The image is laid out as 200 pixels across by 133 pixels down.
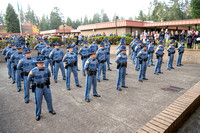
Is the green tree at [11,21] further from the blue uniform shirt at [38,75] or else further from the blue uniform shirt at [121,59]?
the blue uniform shirt at [38,75]

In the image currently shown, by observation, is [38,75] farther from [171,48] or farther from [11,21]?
[11,21]

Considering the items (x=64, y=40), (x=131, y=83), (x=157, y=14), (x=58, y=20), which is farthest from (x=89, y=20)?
(x=131, y=83)

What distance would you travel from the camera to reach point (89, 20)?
11112cm

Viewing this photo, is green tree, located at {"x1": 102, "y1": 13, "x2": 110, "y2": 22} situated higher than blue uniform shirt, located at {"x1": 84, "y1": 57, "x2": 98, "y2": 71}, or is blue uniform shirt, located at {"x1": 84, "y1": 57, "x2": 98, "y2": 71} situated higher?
green tree, located at {"x1": 102, "y1": 13, "x2": 110, "y2": 22}

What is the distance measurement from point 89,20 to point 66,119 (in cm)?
11261

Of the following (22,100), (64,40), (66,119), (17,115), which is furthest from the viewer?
(64,40)

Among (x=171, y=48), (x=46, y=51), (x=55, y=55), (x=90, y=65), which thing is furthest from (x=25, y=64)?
(x=171, y=48)

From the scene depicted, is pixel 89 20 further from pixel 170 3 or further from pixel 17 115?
pixel 17 115

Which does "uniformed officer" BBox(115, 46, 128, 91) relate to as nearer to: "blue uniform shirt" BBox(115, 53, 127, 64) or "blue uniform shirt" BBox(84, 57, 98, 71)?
"blue uniform shirt" BBox(115, 53, 127, 64)

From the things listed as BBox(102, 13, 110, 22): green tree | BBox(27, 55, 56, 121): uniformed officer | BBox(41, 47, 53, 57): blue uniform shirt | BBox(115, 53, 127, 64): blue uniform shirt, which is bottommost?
BBox(27, 55, 56, 121): uniformed officer

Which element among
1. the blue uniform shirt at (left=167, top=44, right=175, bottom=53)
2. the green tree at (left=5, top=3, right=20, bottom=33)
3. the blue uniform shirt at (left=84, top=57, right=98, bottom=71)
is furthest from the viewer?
the green tree at (left=5, top=3, right=20, bottom=33)

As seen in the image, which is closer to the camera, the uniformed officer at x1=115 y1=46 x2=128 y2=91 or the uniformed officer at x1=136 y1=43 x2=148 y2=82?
the uniformed officer at x1=115 y1=46 x2=128 y2=91

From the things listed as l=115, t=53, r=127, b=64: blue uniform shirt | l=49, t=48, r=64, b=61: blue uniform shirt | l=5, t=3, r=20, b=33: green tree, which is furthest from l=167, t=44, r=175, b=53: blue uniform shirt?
l=5, t=3, r=20, b=33: green tree

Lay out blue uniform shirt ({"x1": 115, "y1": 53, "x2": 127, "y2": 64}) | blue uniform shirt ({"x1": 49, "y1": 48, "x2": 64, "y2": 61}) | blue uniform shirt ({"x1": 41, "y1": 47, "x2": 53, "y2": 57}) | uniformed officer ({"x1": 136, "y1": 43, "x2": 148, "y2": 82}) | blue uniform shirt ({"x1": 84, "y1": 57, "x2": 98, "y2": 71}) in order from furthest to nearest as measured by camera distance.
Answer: blue uniform shirt ({"x1": 41, "y1": 47, "x2": 53, "y2": 57})
blue uniform shirt ({"x1": 49, "y1": 48, "x2": 64, "y2": 61})
uniformed officer ({"x1": 136, "y1": 43, "x2": 148, "y2": 82})
blue uniform shirt ({"x1": 115, "y1": 53, "x2": 127, "y2": 64})
blue uniform shirt ({"x1": 84, "y1": 57, "x2": 98, "y2": 71})
